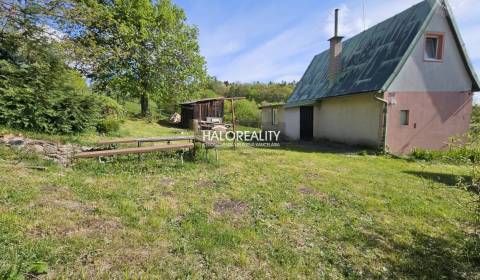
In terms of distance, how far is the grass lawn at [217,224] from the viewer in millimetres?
3006

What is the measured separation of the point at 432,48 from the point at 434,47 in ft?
0.34

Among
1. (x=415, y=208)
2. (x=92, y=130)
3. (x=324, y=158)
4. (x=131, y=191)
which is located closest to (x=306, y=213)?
(x=415, y=208)

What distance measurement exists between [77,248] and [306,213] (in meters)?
3.43

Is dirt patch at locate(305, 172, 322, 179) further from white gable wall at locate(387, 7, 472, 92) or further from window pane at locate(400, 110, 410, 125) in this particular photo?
window pane at locate(400, 110, 410, 125)

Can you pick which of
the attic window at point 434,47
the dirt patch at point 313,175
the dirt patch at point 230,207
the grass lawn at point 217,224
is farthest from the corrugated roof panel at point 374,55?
the dirt patch at point 230,207

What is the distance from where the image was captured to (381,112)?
1119 centimetres

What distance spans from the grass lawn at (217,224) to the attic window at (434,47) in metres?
7.58

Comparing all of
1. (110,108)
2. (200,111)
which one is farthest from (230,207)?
(200,111)

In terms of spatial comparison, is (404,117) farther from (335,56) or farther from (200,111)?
(200,111)

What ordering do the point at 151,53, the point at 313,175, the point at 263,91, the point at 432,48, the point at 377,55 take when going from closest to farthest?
the point at 313,175
the point at 432,48
the point at 377,55
the point at 151,53
the point at 263,91

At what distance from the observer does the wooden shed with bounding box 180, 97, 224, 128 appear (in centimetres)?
2118

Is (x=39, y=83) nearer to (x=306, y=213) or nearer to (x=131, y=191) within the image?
(x=131, y=191)

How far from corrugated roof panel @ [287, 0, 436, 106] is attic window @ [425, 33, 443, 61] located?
95 cm

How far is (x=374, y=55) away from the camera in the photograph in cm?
1288
